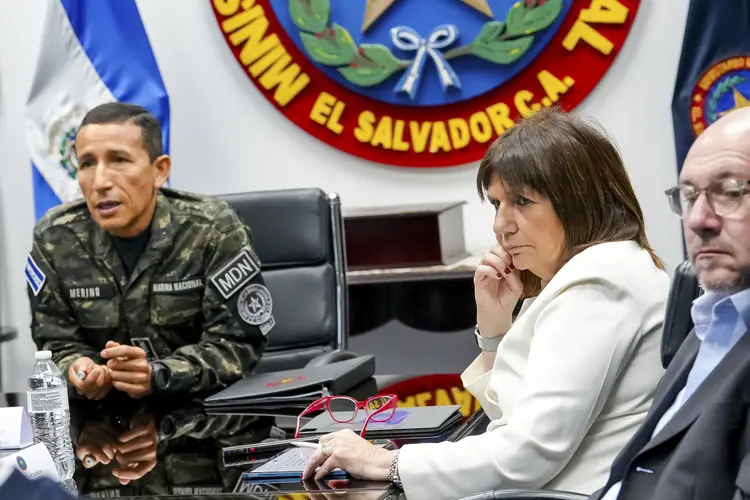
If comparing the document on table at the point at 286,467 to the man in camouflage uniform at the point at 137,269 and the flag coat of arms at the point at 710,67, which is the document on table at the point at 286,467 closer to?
the man in camouflage uniform at the point at 137,269

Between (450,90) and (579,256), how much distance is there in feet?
7.80

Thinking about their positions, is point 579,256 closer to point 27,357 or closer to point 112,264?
point 112,264

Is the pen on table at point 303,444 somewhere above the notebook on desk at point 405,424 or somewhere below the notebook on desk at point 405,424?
above

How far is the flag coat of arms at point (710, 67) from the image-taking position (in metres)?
3.60

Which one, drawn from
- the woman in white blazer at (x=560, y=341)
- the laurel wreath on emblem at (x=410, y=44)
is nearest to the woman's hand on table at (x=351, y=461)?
the woman in white blazer at (x=560, y=341)

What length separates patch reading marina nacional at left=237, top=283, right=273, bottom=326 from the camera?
2641 millimetres

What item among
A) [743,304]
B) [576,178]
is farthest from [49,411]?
[743,304]

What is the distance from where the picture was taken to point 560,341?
159 centimetres

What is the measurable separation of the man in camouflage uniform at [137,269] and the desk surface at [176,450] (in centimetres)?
30

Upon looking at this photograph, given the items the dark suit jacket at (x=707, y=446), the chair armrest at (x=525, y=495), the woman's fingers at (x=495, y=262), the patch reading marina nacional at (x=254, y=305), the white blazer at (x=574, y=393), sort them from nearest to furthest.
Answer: the dark suit jacket at (x=707, y=446) < the chair armrest at (x=525, y=495) < the white blazer at (x=574, y=393) < the woman's fingers at (x=495, y=262) < the patch reading marina nacional at (x=254, y=305)

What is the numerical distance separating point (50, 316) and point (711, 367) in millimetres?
1856

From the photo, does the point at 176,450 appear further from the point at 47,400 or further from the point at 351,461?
the point at 351,461

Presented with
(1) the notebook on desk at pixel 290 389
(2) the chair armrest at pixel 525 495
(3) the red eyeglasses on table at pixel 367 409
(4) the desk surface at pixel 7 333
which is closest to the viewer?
(2) the chair armrest at pixel 525 495

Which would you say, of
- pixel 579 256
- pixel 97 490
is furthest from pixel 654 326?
pixel 97 490
